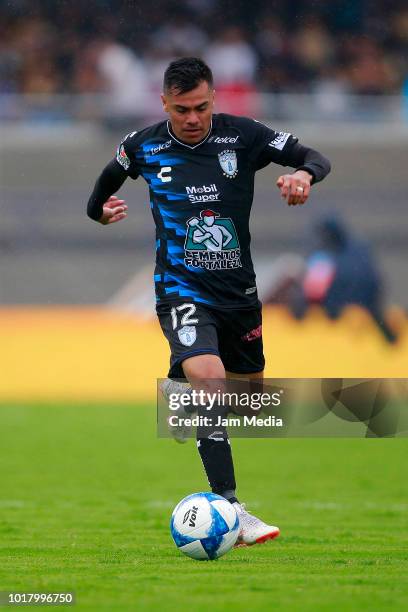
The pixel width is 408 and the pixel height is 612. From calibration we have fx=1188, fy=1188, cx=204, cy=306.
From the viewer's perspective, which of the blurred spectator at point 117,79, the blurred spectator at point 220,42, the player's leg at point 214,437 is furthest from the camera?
the blurred spectator at point 117,79

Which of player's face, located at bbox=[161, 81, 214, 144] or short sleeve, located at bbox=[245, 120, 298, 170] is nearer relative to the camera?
player's face, located at bbox=[161, 81, 214, 144]

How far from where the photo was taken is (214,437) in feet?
18.8

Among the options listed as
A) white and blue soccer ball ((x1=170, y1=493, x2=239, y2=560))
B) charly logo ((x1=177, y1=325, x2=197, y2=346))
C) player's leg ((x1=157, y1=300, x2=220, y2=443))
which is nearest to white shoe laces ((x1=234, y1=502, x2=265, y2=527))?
white and blue soccer ball ((x1=170, y1=493, x2=239, y2=560))

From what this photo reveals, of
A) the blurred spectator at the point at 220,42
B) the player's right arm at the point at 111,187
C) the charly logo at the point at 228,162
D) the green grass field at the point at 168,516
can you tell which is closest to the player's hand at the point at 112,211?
the player's right arm at the point at 111,187

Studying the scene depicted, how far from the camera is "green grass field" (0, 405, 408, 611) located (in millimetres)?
4605

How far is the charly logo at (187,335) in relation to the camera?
229 inches

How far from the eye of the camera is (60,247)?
18219 millimetres

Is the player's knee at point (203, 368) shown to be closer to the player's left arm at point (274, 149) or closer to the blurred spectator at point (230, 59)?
the player's left arm at point (274, 149)

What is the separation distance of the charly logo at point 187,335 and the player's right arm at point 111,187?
0.95 meters

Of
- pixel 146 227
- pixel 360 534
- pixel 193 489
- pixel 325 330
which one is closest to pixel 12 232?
pixel 146 227

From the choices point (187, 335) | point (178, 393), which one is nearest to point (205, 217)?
point (187, 335)

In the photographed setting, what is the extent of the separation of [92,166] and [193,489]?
1074 centimetres

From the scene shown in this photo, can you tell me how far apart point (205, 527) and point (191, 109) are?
206cm
